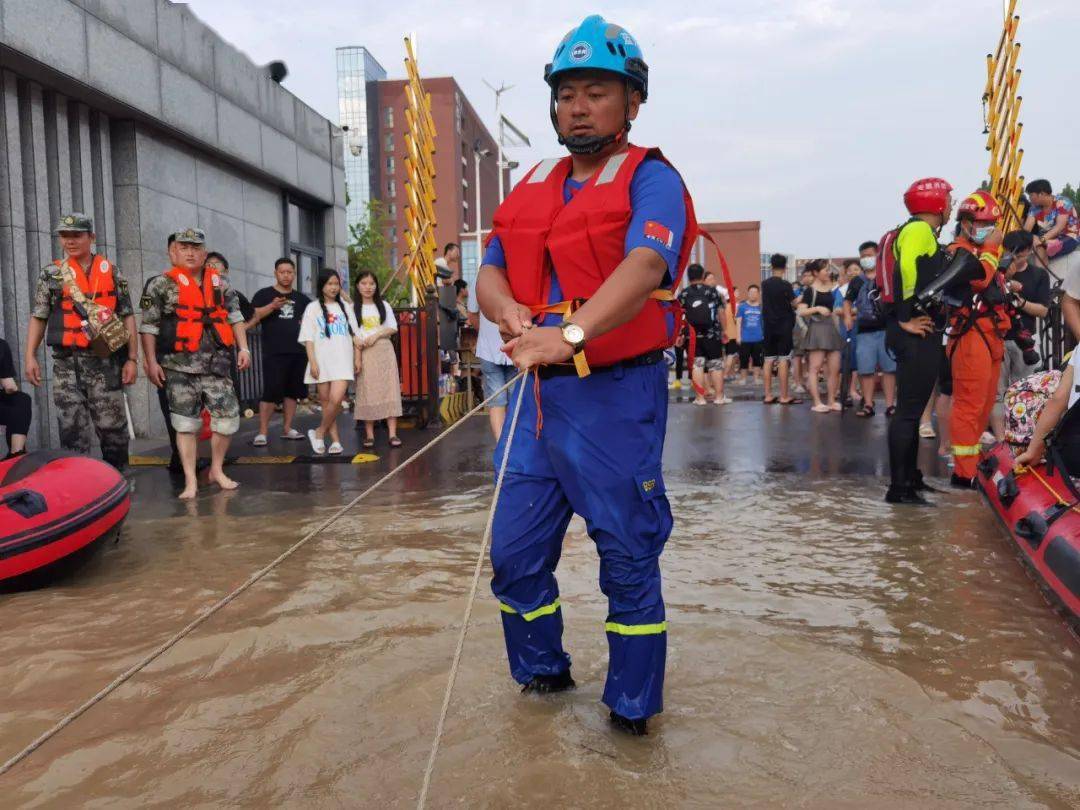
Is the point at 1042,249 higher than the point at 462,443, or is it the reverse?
the point at 1042,249

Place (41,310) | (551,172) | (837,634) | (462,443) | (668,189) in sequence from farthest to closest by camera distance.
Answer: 1. (462,443)
2. (41,310)
3. (837,634)
4. (551,172)
5. (668,189)

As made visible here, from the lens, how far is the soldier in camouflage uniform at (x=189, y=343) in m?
6.73

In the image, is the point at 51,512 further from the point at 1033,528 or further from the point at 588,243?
the point at 1033,528

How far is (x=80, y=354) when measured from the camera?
6402mm

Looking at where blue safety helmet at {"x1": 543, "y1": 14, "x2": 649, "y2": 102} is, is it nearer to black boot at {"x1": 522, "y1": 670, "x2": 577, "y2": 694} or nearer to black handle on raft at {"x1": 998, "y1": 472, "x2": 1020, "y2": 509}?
black boot at {"x1": 522, "y1": 670, "x2": 577, "y2": 694}

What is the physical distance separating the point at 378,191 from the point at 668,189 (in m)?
95.1

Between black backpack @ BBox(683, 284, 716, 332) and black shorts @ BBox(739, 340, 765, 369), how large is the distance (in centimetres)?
453

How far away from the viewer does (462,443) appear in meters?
9.73

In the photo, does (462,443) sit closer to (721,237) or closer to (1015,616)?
(1015,616)

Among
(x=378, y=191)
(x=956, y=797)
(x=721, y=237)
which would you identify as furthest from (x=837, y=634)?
(x=378, y=191)

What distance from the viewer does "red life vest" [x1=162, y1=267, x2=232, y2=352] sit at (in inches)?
265

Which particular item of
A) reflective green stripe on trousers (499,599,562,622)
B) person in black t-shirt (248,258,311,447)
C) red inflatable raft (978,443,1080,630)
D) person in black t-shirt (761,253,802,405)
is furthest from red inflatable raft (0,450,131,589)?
person in black t-shirt (761,253,802,405)

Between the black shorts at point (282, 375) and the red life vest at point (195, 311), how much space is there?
2.62 m

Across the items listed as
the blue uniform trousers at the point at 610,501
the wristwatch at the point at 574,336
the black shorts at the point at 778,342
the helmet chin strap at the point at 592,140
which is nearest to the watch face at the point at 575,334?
the wristwatch at the point at 574,336
